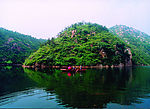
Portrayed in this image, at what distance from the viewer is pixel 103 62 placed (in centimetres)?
9338

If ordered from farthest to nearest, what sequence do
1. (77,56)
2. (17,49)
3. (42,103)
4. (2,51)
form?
(17,49) < (2,51) < (77,56) < (42,103)

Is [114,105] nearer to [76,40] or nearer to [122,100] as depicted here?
[122,100]

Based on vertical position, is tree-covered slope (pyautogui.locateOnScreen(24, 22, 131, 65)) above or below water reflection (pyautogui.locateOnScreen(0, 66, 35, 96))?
above

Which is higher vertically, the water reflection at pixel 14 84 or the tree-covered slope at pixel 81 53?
the tree-covered slope at pixel 81 53

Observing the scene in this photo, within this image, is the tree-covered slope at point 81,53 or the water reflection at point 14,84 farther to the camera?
the tree-covered slope at point 81,53

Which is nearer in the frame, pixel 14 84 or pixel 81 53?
pixel 14 84

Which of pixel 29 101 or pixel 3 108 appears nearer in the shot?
pixel 3 108

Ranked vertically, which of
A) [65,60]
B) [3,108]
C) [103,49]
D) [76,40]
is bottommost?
[3,108]

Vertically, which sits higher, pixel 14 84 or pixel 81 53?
pixel 81 53

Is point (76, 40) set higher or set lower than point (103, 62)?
higher

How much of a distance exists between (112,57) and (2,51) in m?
97.1

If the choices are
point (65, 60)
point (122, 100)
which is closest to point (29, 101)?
point (122, 100)

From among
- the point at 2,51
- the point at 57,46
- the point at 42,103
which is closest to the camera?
the point at 42,103

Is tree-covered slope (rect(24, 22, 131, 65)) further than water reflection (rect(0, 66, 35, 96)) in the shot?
Yes
